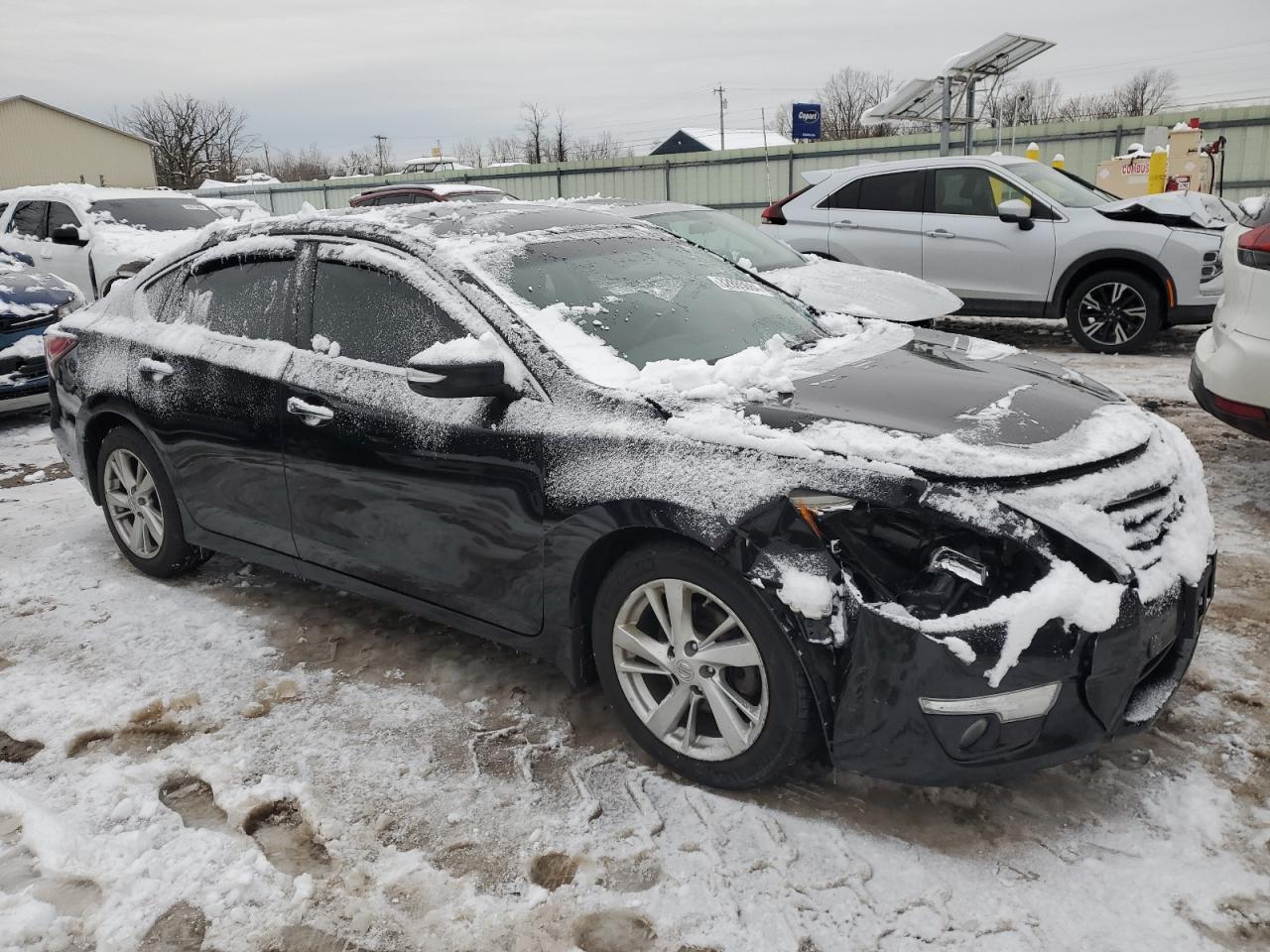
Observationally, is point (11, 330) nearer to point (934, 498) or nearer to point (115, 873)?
point (115, 873)

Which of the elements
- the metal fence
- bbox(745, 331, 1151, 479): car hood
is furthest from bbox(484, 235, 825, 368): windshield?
the metal fence

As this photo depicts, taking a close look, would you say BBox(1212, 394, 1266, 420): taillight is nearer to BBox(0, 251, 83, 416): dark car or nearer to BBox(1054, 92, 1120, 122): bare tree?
BBox(0, 251, 83, 416): dark car

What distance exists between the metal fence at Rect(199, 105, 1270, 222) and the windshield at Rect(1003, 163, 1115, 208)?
579 cm

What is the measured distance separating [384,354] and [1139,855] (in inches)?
106

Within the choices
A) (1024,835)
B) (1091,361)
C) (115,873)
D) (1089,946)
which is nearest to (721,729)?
(1024,835)

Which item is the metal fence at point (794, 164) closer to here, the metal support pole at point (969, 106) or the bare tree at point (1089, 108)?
the metal support pole at point (969, 106)

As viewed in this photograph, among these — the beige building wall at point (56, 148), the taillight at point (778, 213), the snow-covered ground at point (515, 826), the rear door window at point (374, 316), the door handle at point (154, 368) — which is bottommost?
the snow-covered ground at point (515, 826)

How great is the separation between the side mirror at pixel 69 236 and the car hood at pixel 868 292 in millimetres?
8387

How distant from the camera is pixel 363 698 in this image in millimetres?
3406

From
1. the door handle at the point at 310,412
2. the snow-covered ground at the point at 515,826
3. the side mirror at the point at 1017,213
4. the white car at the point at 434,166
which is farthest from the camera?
the white car at the point at 434,166

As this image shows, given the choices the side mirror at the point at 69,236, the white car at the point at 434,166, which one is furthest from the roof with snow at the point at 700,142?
the side mirror at the point at 69,236

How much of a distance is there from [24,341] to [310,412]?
18.2 feet

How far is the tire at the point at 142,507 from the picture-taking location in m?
4.29

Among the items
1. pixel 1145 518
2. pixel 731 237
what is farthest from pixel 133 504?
pixel 731 237
